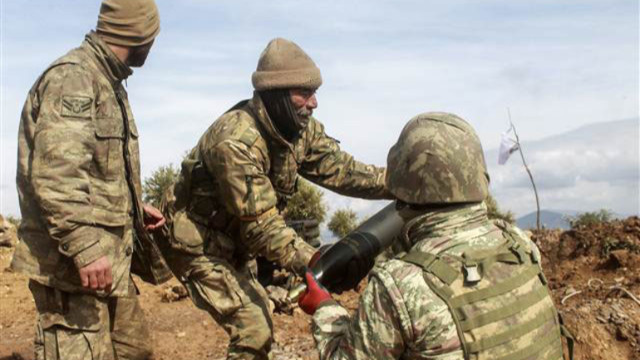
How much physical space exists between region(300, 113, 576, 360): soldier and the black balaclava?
172cm

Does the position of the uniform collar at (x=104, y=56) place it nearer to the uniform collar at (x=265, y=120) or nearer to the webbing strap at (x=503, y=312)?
the uniform collar at (x=265, y=120)

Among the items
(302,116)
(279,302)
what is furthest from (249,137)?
(279,302)

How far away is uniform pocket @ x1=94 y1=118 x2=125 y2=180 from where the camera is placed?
434 cm

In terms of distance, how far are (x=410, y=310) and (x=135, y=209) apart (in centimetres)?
224

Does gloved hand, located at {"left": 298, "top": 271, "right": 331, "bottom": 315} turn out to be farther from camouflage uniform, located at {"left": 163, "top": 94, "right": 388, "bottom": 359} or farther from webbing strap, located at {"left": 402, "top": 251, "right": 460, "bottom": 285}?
camouflage uniform, located at {"left": 163, "top": 94, "right": 388, "bottom": 359}

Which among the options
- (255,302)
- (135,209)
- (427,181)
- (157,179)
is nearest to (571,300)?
(255,302)

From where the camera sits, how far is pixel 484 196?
322 centimetres

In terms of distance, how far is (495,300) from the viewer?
300cm

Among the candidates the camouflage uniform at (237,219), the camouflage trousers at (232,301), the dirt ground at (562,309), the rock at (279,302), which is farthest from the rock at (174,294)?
the camouflage trousers at (232,301)

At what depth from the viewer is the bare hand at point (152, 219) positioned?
16.5ft

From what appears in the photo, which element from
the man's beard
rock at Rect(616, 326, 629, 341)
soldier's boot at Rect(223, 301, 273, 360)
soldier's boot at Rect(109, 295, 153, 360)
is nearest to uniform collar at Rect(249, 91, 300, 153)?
the man's beard

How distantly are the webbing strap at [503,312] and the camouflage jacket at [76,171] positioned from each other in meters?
2.04

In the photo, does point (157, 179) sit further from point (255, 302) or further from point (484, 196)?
point (484, 196)

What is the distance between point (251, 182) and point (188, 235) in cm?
67
